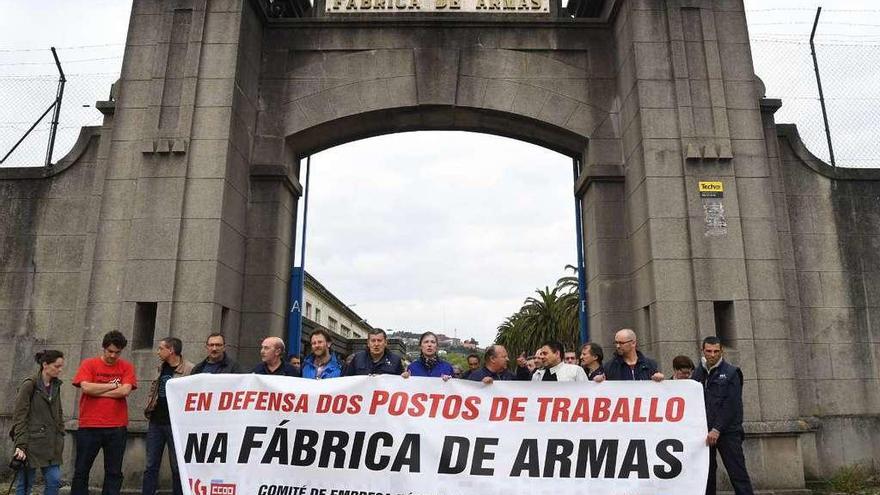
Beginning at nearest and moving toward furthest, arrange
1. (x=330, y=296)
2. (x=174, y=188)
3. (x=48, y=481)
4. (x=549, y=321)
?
1. (x=48, y=481)
2. (x=174, y=188)
3. (x=549, y=321)
4. (x=330, y=296)

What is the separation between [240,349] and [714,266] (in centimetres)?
752

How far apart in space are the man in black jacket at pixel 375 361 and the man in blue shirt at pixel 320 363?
0.18m

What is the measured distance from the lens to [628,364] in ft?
22.1

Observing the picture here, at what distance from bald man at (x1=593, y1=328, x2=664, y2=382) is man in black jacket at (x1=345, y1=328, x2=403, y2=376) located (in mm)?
2370

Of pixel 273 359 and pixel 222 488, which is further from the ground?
pixel 273 359

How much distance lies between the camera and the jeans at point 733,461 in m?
6.21

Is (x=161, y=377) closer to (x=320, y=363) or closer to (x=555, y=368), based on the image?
(x=320, y=363)

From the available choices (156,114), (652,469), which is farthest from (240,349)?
(652,469)

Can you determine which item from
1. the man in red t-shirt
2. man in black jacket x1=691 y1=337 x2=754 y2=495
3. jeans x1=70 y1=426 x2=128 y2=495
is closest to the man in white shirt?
man in black jacket x1=691 y1=337 x2=754 y2=495

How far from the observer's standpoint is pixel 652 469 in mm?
5980

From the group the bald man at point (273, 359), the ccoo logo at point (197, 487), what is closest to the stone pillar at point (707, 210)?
the bald man at point (273, 359)

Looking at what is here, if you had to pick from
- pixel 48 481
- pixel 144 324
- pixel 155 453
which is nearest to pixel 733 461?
pixel 155 453

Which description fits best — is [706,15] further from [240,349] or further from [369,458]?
[240,349]

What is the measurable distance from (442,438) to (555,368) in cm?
180
